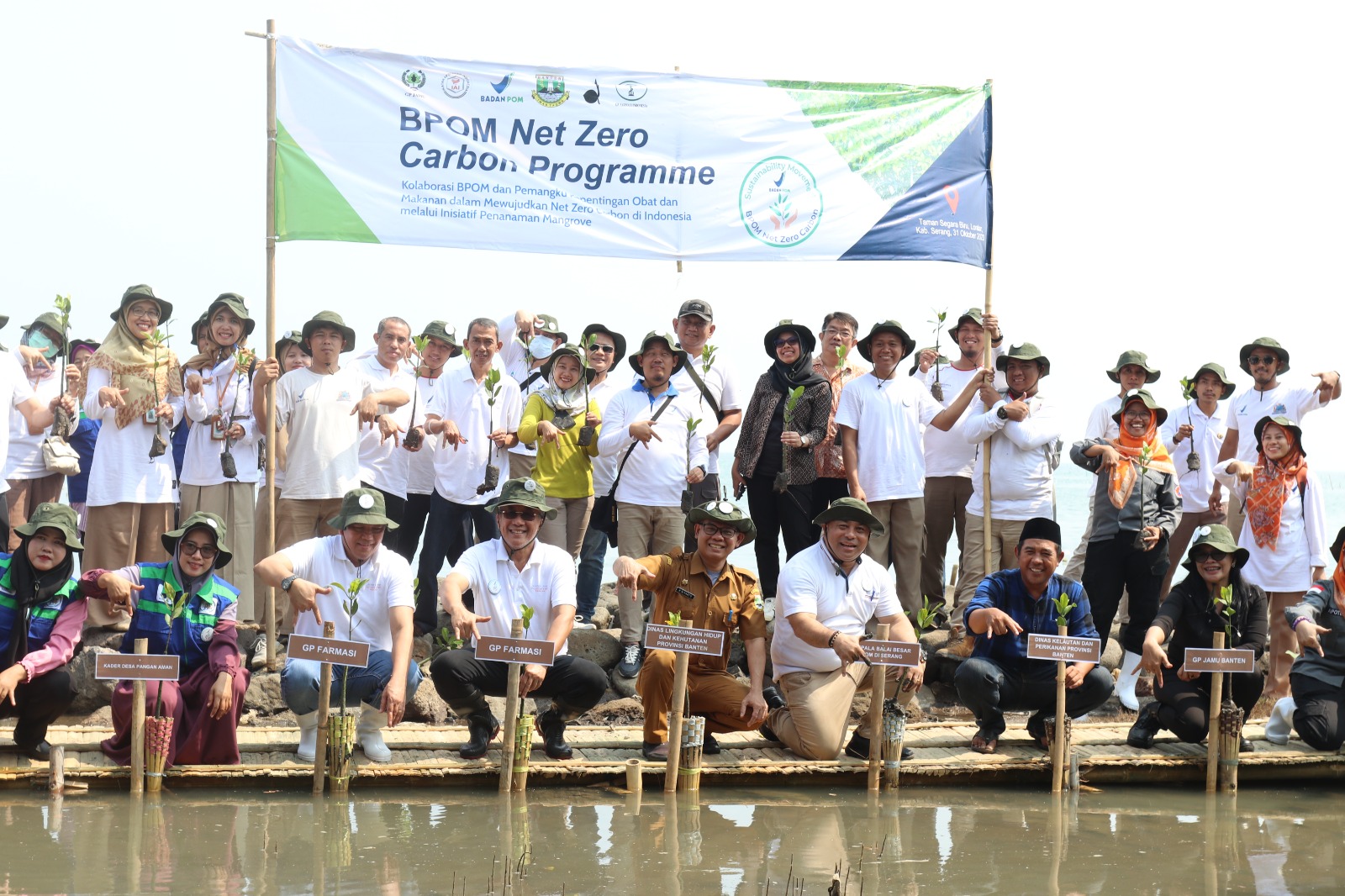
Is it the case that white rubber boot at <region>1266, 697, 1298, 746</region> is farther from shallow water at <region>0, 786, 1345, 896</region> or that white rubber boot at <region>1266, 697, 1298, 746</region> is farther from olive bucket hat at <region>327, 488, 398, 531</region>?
olive bucket hat at <region>327, 488, 398, 531</region>

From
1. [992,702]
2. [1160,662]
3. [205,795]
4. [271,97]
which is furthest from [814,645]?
[271,97]

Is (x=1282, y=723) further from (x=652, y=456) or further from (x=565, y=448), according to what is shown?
(x=565, y=448)

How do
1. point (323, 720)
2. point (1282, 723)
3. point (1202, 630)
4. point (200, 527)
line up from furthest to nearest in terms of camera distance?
point (1282, 723)
point (1202, 630)
point (200, 527)
point (323, 720)

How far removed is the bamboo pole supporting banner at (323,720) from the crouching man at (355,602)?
9.0 inches

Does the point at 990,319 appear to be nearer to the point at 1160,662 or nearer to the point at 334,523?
the point at 1160,662

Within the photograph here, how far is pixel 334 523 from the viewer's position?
7.34 m

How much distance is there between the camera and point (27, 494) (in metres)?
9.42

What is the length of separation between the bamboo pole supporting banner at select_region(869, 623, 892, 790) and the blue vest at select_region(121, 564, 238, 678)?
3.24 meters

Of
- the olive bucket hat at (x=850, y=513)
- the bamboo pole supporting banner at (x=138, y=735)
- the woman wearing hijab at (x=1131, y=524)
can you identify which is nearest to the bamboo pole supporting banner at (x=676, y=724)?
the olive bucket hat at (x=850, y=513)

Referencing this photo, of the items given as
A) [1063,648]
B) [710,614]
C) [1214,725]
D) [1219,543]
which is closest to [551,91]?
[710,614]

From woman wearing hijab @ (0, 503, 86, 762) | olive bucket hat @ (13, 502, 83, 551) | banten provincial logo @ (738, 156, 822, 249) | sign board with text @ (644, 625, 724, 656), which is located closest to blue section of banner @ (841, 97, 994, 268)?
banten provincial logo @ (738, 156, 822, 249)

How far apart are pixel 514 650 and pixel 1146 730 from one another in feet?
11.8

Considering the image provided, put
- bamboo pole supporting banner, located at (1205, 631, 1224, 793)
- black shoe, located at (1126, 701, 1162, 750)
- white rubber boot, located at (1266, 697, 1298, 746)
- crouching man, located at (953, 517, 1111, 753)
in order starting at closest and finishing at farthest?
bamboo pole supporting banner, located at (1205, 631, 1224, 793) < crouching man, located at (953, 517, 1111, 753) < black shoe, located at (1126, 701, 1162, 750) < white rubber boot, located at (1266, 697, 1298, 746)

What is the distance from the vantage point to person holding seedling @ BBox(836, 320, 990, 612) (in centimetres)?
895
